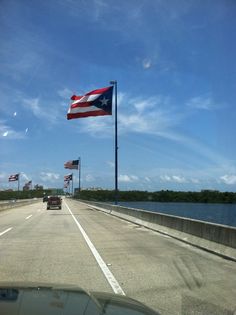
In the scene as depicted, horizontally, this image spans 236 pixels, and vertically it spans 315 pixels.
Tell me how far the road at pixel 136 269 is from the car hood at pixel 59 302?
3393 millimetres

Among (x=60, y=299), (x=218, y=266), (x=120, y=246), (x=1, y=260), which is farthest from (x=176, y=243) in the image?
(x=60, y=299)

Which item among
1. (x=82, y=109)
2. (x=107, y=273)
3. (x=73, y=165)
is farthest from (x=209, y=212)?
(x=73, y=165)

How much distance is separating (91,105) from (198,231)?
21.5m

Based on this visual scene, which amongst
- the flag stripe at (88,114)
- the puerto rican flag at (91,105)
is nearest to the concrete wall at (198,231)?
the flag stripe at (88,114)

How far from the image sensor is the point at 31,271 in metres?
12.3

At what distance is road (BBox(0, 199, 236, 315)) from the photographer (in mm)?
9281

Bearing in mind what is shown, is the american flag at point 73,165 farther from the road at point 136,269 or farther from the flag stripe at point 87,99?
the road at point 136,269

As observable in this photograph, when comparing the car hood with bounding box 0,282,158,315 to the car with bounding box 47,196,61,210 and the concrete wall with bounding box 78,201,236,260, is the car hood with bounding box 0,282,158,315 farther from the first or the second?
the car with bounding box 47,196,61,210

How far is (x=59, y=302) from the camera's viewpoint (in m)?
4.44

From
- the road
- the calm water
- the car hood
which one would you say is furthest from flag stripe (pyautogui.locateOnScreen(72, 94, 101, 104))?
the car hood

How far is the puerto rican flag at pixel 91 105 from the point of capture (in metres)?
38.1

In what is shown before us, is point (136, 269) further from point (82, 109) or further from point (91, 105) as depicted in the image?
point (91, 105)

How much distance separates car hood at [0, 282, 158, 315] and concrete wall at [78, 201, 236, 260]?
33.3 feet

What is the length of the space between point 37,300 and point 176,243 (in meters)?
15.3
